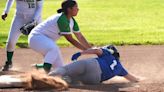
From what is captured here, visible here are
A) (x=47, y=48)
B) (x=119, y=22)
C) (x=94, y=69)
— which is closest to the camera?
(x=94, y=69)

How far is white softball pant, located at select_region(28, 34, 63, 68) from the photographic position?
354 inches

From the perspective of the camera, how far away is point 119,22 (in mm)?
22250

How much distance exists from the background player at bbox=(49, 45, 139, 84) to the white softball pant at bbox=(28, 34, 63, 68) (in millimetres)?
438

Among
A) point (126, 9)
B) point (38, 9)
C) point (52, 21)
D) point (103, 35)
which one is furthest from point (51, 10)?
point (52, 21)

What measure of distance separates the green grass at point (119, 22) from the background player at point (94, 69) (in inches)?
240

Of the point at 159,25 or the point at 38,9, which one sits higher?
the point at 159,25

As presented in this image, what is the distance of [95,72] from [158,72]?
1.67 metres

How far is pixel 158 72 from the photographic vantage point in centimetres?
985

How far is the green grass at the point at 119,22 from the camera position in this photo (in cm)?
1595

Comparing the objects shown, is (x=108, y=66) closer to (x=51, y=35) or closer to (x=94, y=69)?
(x=94, y=69)

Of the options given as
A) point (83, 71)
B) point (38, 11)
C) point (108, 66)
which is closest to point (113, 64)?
point (108, 66)

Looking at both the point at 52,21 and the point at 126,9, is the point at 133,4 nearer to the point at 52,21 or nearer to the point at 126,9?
the point at 126,9

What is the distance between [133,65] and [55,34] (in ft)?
7.70

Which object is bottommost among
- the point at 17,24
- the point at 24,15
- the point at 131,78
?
the point at 131,78
